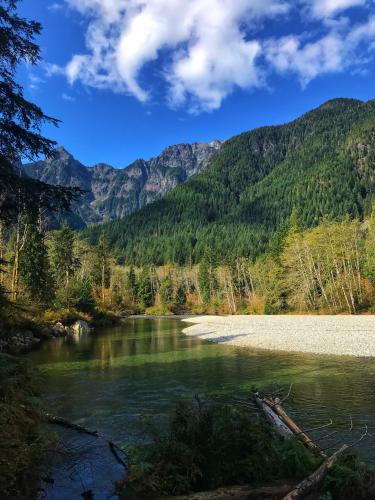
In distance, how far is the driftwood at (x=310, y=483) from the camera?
508 cm

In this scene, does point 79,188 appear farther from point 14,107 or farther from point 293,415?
point 293,415

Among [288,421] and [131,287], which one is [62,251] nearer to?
[288,421]

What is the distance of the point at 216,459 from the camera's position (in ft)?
20.7

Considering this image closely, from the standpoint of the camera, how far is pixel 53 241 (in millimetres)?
63281

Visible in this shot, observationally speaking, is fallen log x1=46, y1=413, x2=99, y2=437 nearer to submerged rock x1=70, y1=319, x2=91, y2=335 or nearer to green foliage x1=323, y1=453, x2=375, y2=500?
green foliage x1=323, y1=453, x2=375, y2=500

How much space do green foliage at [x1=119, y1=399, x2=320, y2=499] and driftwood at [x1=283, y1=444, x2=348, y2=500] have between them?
479 millimetres

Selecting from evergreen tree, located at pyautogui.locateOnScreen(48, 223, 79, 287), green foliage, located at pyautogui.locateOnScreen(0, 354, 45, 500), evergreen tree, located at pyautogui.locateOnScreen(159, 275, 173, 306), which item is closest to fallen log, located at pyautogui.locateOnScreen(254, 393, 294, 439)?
green foliage, located at pyautogui.locateOnScreen(0, 354, 45, 500)

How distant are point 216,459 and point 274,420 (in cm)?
381

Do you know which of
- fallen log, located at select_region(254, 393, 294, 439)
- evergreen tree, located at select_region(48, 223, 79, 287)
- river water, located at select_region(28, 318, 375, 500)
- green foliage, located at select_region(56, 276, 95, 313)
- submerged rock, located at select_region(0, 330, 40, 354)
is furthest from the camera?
evergreen tree, located at select_region(48, 223, 79, 287)

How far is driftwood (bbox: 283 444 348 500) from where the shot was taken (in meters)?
5.08

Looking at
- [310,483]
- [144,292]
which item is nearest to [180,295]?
[144,292]

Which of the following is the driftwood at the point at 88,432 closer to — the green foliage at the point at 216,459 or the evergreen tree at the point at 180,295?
the green foliage at the point at 216,459

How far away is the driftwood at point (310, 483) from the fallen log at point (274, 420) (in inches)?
93.4

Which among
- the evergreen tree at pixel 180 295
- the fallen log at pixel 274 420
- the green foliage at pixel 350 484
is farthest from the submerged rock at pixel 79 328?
the evergreen tree at pixel 180 295
